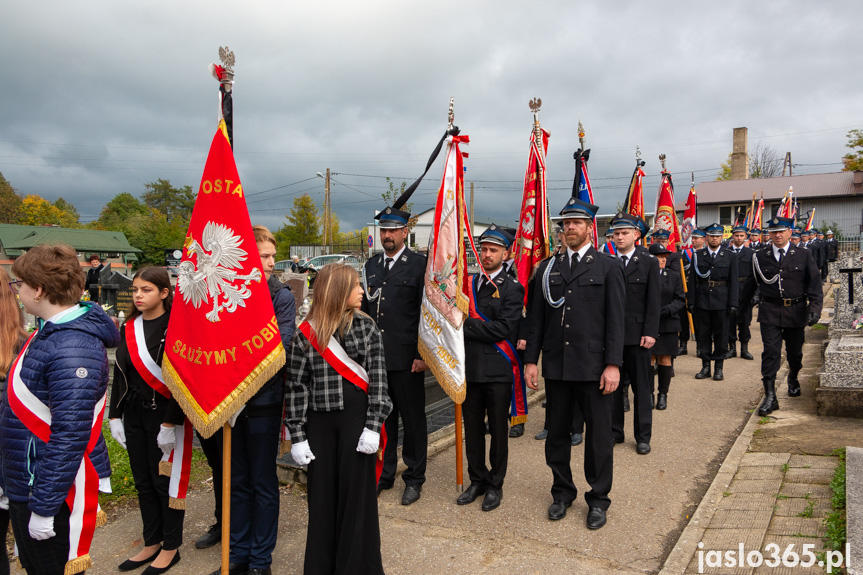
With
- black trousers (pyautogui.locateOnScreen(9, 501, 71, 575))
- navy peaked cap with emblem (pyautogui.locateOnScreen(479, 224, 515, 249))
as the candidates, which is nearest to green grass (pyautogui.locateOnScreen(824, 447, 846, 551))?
navy peaked cap with emblem (pyautogui.locateOnScreen(479, 224, 515, 249))

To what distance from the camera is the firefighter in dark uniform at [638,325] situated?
578 cm

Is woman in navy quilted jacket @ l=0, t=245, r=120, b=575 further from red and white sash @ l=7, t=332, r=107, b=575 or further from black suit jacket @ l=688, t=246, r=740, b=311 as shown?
black suit jacket @ l=688, t=246, r=740, b=311

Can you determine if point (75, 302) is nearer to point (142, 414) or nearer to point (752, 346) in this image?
point (142, 414)

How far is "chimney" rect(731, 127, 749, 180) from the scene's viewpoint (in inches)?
2056

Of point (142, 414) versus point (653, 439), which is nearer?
point (142, 414)

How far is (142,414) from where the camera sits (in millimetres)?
3707

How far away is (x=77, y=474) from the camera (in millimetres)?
2641

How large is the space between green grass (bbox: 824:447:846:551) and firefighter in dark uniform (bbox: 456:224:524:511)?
82.2 inches

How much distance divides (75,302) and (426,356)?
2.57 m

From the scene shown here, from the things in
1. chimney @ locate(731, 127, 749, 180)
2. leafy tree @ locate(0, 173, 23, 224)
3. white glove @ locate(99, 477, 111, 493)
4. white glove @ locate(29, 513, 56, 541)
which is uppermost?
chimney @ locate(731, 127, 749, 180)

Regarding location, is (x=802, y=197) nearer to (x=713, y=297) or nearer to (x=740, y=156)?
(x=740, y=156)

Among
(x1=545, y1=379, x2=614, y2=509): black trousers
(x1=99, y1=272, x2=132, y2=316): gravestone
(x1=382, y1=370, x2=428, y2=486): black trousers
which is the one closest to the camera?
(x1=545, y1=379, x2=614, y2=509): black trousers

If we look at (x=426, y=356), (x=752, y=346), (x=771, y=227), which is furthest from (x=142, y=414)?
(x=752, y=346)

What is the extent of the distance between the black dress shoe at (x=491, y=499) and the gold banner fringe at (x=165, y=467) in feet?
7.35
